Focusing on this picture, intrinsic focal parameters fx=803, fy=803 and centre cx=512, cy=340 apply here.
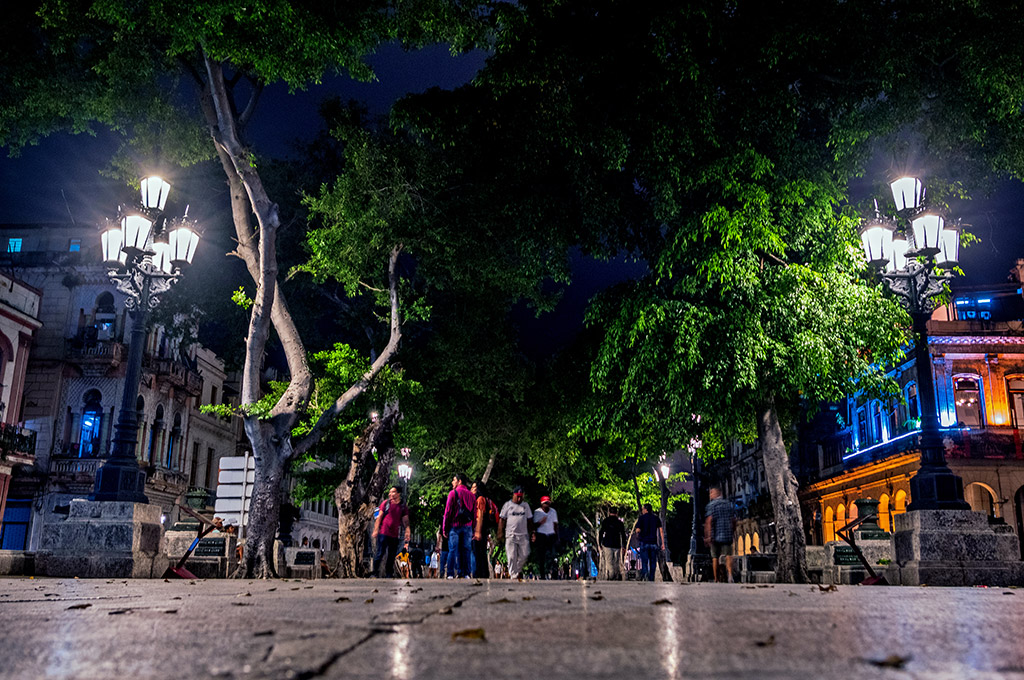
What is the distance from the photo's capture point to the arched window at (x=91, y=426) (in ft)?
108

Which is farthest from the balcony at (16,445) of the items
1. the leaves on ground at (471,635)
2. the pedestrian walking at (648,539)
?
the leaves on ground at (471,635)

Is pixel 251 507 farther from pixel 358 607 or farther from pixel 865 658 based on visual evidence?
pixel 865 658

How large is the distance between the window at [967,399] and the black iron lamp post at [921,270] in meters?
23.0

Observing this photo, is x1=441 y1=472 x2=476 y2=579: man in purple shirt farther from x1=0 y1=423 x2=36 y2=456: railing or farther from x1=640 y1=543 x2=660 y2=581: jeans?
x1=0 y1=423 x2=36 y2=456: railing

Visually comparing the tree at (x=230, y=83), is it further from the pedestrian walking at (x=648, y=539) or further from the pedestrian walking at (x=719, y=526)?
the pedestrian walking at (x=719, y=526)

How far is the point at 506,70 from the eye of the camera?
41.0 ft

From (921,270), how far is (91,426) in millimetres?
32343

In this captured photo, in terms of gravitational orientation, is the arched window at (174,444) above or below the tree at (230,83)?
below

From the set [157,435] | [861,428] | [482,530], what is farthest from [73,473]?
[861,428]

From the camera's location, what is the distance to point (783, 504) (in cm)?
1459

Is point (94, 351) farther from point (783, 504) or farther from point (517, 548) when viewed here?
point (783, 504)

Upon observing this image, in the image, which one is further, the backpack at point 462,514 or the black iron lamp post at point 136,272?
the backpack at point 462,514

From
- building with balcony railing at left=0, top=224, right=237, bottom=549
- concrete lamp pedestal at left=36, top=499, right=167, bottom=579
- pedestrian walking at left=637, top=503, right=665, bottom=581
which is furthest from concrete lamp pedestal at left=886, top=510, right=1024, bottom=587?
building with balcony railing at left=0, top=224, right=237, bottom=549

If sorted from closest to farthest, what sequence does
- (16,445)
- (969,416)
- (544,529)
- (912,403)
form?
(544,529), (16,445), (969,416), (912,403)
